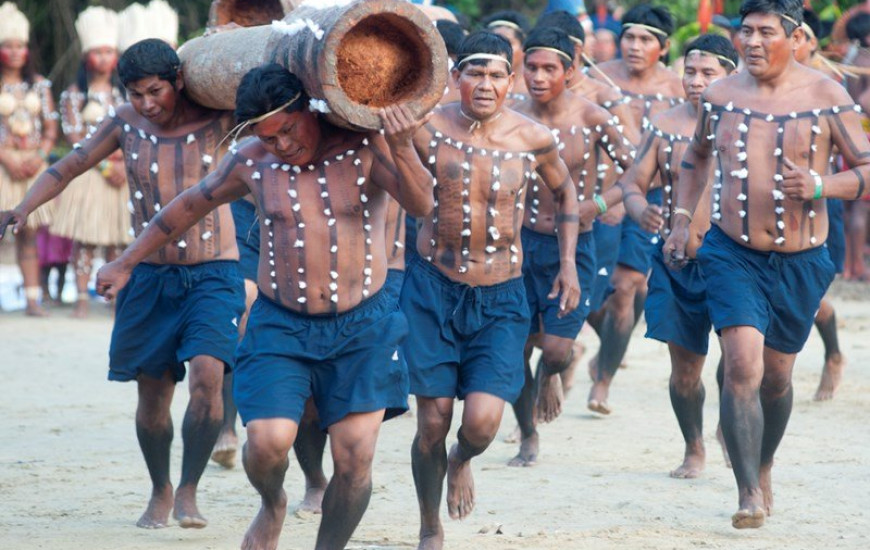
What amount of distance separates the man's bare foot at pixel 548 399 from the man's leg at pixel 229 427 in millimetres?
1580

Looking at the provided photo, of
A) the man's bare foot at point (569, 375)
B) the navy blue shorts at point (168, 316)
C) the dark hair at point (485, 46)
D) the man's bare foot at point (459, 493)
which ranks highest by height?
the dark hair at point (485, 46)

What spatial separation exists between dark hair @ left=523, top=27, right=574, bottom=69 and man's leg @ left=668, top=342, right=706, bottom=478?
1.68 m

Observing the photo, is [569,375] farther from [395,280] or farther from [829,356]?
[395,280]

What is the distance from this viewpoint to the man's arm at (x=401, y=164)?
513cm

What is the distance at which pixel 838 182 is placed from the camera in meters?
6.14

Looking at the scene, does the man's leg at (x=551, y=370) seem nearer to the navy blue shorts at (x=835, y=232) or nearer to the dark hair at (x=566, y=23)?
the dark hair at (x=566, y=23)

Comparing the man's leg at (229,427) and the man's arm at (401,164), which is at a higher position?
the man's arm at (401,164)

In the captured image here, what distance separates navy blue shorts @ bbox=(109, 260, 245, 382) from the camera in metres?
6.44

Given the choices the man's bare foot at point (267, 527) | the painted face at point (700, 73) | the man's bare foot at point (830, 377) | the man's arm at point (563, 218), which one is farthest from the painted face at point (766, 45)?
the man's bare foot at point (830, 377)

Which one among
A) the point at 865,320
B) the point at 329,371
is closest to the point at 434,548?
the point at 329,371

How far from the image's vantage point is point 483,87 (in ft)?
20.9

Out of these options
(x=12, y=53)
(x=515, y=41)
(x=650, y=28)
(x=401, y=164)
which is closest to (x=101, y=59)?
(x=12, y=53)

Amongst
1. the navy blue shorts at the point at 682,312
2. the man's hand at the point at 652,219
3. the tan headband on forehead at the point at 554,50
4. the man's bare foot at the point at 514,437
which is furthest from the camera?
the man's bare foot at the point at 514,437

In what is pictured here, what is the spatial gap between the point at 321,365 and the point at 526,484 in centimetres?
215
